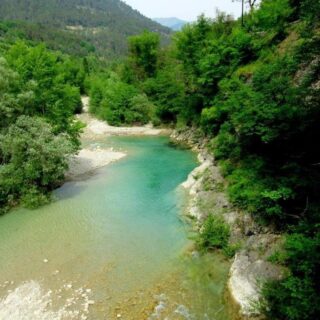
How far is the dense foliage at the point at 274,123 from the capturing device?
30.9 feet

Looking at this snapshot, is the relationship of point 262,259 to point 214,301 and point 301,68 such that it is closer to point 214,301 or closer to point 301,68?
point 214,301

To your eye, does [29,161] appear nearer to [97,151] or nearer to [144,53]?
[97,151]

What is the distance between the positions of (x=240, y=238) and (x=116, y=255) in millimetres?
5495

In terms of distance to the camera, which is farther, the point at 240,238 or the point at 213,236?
the point at 213,236

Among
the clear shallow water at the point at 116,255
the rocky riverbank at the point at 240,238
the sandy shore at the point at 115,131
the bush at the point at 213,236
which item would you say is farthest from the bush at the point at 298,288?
the sandy shore at the point at 115,131

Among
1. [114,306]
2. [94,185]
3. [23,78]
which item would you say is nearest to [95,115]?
[23,78]

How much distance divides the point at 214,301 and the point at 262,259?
232 centimetres

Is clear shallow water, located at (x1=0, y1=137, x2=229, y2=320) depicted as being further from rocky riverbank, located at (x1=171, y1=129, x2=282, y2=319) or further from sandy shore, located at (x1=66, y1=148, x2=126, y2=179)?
sandy shore, located at (x1=66, y1=148, x2=126, y2=179)

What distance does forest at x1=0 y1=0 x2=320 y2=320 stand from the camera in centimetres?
1029

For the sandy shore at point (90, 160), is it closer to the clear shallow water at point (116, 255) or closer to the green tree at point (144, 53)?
the clear shallow water at point (116, 255)

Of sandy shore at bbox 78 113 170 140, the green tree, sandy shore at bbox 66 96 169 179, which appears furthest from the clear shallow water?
the green tree

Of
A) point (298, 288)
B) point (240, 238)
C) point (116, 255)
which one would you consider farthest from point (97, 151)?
point (298, 288)

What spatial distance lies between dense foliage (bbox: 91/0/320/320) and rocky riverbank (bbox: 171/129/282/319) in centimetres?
54

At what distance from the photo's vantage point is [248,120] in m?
15.3
